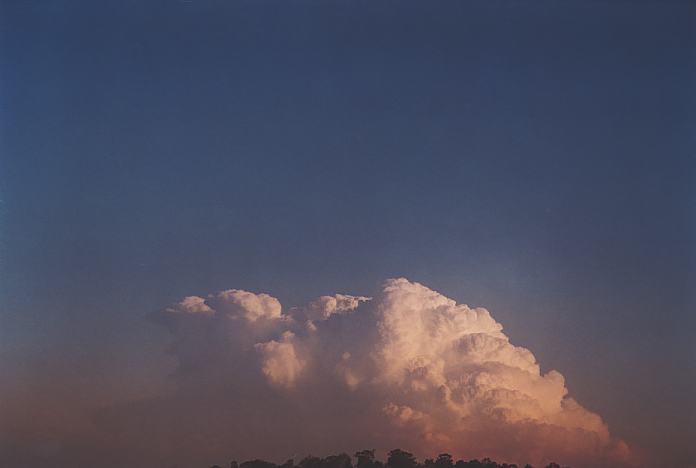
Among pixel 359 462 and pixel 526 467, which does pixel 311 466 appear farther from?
pixel 526 467

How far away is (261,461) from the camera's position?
13.3 meters

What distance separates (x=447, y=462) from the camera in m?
13.4

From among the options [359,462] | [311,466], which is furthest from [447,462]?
[311,466]

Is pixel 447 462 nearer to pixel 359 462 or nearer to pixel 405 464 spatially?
pixel 405 464

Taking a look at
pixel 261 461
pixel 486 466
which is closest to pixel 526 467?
pixel 486 466

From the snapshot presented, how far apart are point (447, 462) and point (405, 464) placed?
2.52 ft

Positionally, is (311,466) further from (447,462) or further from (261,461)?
(447,462)

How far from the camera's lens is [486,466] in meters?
13.5

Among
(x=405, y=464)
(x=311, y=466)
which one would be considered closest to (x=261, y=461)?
(x=311, y=466)

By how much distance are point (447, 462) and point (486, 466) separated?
2.39ft

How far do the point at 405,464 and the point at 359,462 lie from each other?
842 mm

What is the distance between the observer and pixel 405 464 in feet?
43.8

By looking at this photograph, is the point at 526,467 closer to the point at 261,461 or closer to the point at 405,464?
the point at 405,464

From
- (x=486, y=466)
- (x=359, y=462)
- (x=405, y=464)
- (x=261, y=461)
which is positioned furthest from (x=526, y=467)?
(x=261, y=461)
